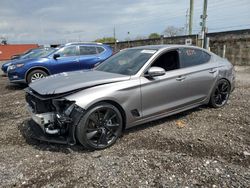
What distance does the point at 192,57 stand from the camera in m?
4.73

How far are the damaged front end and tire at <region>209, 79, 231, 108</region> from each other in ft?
10.4

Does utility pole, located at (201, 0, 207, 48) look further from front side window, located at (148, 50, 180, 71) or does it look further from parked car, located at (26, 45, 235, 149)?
front side window, located at (148, 50, 180, 71)

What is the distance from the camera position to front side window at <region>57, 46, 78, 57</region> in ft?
27.9

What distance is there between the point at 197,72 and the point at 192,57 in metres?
0.37

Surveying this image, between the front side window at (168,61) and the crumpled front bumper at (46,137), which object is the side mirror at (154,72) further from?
the crumpled front bumper at (46,137)

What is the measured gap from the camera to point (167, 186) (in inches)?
105

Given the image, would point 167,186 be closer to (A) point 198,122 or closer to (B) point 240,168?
Answer: (B) point 240,168

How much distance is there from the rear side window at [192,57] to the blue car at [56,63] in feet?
14.0

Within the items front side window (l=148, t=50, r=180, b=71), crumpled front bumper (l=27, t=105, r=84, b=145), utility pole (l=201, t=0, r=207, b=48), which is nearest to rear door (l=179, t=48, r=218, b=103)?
front side window (l=148, t=50, r=180, b=71)

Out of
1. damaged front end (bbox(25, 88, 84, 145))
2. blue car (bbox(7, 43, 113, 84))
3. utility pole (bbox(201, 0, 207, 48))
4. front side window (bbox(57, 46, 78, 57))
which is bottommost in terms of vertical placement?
damaged front end (bbox(25, 88, 84, 145))

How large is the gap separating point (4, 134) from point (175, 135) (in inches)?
122

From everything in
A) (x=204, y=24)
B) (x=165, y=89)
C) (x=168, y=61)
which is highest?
(x=204, y=24)

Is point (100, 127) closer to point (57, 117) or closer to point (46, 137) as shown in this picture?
point (57, 117)

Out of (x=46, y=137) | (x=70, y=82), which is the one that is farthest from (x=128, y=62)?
(x=46, y=137)
